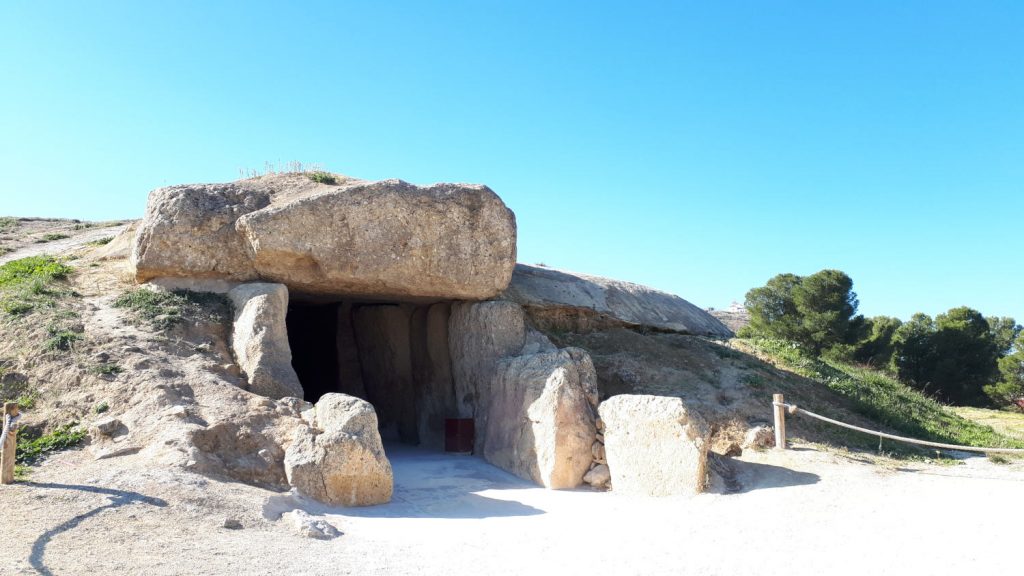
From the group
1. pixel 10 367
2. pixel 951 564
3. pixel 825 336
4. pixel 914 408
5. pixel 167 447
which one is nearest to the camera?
pixel 951 564

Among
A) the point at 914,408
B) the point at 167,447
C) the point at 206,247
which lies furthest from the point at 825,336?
the point at 167,447

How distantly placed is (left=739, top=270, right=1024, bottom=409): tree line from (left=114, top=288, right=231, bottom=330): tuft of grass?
17968 millimetres

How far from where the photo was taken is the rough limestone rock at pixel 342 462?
24.7ft

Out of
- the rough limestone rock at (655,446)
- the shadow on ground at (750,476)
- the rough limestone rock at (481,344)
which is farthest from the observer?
the rough limestone rock at (481,344)

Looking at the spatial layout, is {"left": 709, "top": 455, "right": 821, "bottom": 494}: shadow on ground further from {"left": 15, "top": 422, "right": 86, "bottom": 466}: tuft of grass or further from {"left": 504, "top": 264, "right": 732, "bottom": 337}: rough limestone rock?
{"left": 15, "top": 422, "right": 86, "bottom": 466}: tuft of grass

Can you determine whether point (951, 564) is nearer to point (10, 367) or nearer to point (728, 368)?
point (728, 368)

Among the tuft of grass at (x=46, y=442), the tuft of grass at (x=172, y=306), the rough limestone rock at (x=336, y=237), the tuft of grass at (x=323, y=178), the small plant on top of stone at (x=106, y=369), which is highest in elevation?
the tuft of grass at (x=323, y=178)

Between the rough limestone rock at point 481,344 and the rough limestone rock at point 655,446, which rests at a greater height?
the rough limestone rock at point 481,344

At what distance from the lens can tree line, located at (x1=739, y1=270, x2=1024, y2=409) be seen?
24203mm

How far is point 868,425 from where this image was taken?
12.1 meters

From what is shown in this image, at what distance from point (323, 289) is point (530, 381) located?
392cm

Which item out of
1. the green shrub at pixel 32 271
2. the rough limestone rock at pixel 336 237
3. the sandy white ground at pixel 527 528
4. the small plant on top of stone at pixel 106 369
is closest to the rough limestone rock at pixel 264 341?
the rough limestone rock at pixel 336 237

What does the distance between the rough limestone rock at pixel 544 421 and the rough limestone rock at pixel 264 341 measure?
112 inches

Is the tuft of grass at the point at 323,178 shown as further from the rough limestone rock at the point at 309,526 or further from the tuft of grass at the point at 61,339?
the rough limestone rock at the point at 309,526
